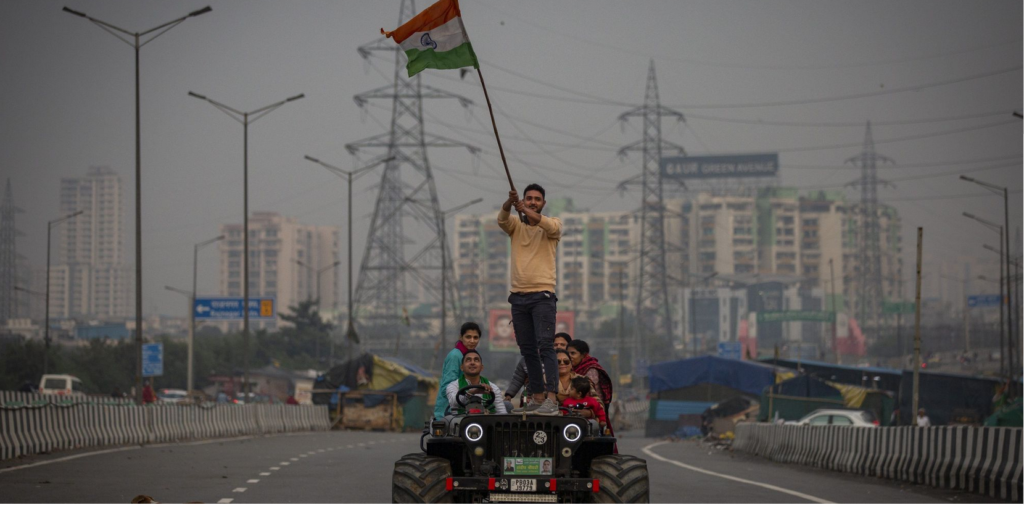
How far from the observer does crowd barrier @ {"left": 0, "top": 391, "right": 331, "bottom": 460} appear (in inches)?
888

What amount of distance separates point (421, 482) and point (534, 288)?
2025 millimetres

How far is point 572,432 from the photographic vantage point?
9656 mm

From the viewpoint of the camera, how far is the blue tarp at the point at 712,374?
54.5 metres

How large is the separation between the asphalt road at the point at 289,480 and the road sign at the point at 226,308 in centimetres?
3498

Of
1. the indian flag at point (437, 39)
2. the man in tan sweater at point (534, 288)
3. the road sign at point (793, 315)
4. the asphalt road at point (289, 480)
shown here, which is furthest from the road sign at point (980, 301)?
the man in tan sweater at point (534, 288)

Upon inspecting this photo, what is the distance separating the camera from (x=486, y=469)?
9633 mm

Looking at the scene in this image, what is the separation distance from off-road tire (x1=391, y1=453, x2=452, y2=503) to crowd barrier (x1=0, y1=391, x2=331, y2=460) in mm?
14156

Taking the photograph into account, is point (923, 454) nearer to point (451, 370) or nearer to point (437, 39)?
point (451, 370)

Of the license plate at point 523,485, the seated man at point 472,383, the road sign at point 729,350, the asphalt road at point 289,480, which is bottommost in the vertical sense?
the road sign at point 729,350

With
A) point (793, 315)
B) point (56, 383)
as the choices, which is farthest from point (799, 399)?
point (793, 315)

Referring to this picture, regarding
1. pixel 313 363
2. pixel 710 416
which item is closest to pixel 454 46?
pixel 710 416

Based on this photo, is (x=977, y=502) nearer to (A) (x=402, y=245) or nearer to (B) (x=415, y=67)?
(B) (x=415, y=67)

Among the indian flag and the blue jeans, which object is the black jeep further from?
the indian flag

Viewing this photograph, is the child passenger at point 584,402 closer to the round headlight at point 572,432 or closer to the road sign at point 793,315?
the round headlight at point 572,432
